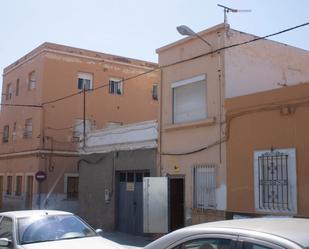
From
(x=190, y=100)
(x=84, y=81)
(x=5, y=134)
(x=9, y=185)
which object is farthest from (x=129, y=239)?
(x=5, y=134)

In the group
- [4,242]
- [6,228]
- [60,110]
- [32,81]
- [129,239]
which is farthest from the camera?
[32,81]

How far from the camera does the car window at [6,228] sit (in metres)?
8.68

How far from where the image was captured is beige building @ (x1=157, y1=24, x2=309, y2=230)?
15.1 meters

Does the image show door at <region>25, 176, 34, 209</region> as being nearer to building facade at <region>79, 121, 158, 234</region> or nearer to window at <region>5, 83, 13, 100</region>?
building facade at <region>79, 121, 158, 234</region>

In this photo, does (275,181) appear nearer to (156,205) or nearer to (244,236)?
(156,205)

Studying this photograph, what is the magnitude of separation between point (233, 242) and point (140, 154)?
1488 cm

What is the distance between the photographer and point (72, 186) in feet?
87.2

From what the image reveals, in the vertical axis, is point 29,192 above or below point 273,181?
below

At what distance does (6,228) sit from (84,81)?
19261 mm

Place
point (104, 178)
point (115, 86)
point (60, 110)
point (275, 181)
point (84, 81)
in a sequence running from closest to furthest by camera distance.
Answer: point (275, 181), point (104, 178), point (60, 110), point (84, 81), point (115, 86)

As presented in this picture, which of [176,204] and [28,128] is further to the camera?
[28,128]

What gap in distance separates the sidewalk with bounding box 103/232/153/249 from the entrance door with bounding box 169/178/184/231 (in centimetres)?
106

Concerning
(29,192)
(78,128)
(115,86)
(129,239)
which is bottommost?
(129,239)

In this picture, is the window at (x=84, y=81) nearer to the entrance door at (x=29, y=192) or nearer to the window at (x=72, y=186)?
the window at (x=72, y=186)
